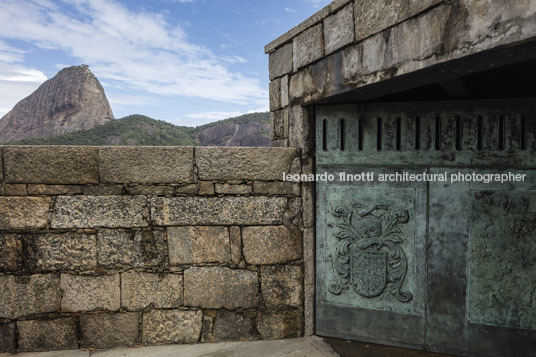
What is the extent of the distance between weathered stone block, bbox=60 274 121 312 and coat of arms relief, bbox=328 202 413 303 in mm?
1778

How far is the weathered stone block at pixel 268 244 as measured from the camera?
262cm

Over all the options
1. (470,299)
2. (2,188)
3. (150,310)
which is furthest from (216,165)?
(470,299)

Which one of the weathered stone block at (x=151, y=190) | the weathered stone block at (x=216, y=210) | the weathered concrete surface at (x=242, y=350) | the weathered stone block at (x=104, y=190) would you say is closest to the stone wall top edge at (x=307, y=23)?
the weathered stone block at (x=216, y=210)

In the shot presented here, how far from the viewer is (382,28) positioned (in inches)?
77.4

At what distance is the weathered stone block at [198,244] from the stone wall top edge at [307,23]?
1737mm

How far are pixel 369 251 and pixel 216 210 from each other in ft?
4.21

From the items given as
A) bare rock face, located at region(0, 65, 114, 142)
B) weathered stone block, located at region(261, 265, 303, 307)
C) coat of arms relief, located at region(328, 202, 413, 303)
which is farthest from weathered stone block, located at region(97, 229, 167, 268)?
bare rock face, located at region(0, 65, 114, 142)

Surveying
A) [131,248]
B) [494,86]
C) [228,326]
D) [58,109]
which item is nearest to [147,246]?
[131,248]

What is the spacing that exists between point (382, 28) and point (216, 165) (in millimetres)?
1525

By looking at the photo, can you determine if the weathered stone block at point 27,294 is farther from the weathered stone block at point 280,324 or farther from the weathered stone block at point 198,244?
the weathered stone block at point 280,324

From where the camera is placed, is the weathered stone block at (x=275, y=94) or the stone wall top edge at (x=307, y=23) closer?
the stone wall top edge at (x=307, y=23)

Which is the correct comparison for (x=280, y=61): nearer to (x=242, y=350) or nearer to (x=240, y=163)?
(x=240, y=163)

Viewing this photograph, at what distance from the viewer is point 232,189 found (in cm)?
260

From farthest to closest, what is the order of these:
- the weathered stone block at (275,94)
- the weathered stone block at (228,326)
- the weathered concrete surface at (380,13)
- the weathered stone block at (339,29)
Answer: the weathered stone block at (275,94) < the weathered stone block at (228,326) < the weathered stone block at (339,29) < the weathered concrete surface at (380,13)
